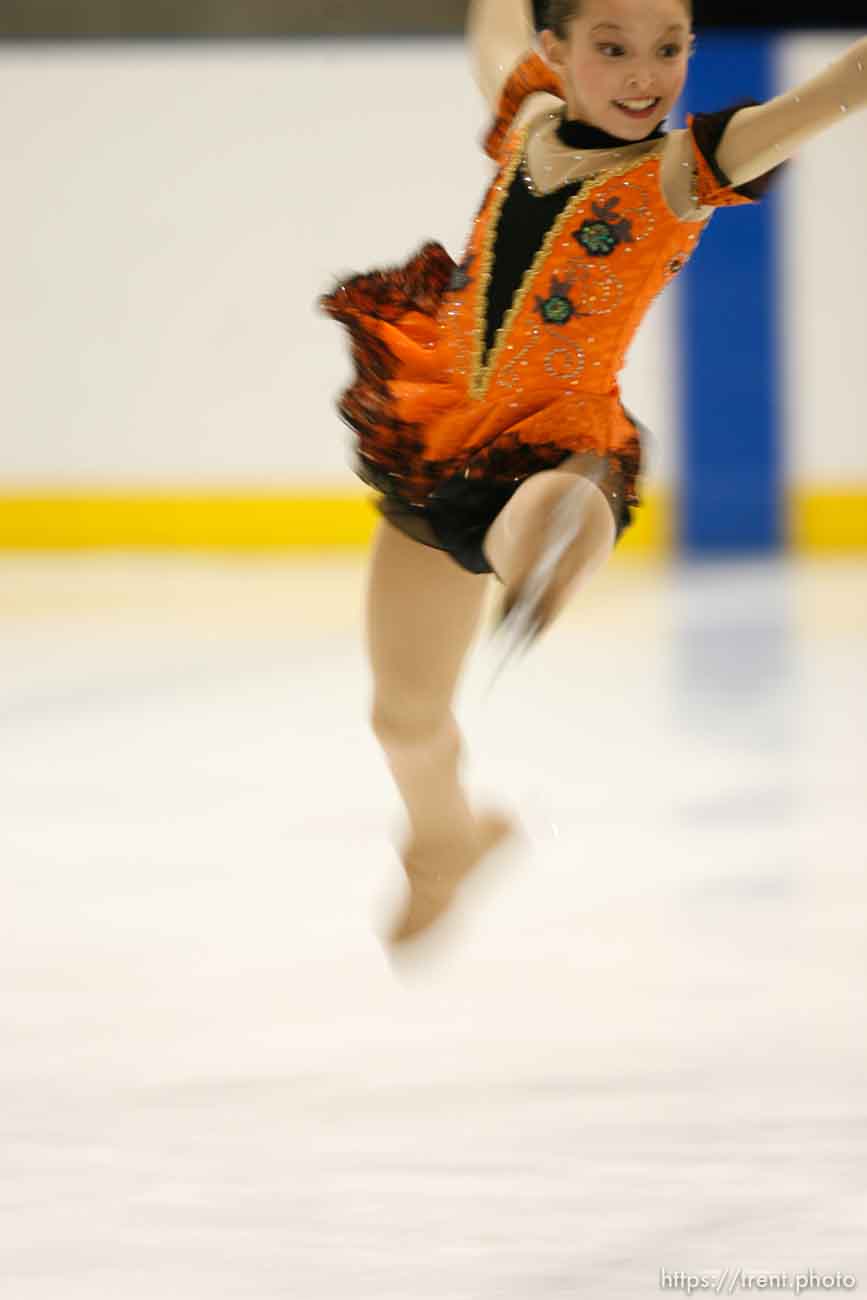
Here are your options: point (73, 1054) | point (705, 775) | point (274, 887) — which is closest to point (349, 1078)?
point (73, 1054)

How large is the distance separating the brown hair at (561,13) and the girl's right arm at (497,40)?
16cm

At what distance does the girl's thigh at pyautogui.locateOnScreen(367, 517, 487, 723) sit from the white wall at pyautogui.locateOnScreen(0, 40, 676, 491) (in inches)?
208

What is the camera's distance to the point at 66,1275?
146cm

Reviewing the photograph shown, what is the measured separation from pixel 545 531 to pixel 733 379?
5.63 metres

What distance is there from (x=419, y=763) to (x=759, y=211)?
5.60 metres

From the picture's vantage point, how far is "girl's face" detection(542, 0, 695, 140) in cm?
184

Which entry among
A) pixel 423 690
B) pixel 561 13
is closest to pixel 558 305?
pixel 561 13

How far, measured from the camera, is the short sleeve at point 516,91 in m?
2.05

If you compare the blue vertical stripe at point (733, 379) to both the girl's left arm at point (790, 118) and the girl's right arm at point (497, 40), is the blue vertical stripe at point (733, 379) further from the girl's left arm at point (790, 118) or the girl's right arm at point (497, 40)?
the girl's left arm at point (790, 118)

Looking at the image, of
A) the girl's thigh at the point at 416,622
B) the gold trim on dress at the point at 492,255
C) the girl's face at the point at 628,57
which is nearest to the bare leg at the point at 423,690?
the girl's thigh at the point at 416,622

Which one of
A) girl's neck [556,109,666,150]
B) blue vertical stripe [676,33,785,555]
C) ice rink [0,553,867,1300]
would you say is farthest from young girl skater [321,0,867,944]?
blue vertical stripe [676,33,785,555]

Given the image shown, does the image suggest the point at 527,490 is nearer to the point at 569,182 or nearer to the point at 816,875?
the point at 569,182

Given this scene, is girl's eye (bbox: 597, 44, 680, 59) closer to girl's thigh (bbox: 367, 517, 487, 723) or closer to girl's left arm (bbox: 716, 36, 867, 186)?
girl's left arm (bbox: 716, 36, 867, 186)

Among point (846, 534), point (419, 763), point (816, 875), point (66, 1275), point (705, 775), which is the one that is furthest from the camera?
point (846, 534)
